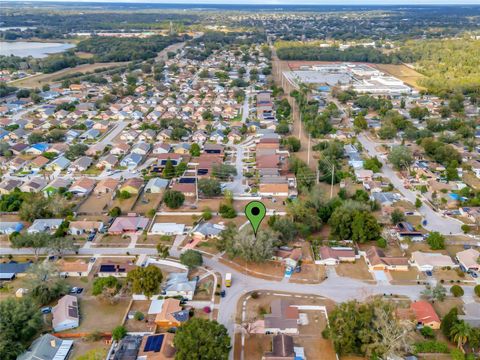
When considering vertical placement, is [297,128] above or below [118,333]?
above

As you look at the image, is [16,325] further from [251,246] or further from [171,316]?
[251,246]

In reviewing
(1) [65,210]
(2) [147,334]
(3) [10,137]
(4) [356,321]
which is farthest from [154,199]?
(3) [10,137]

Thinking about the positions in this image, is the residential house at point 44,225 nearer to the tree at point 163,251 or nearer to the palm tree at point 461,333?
the tree at point 163,251

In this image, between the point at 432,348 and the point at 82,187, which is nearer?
the point at 432,348

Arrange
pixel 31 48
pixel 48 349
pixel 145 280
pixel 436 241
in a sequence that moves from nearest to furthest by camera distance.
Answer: pixel 48 349
pixel 145 280
pixel 436 241
pixel 31 48

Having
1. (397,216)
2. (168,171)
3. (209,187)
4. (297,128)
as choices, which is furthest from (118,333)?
(297,128)

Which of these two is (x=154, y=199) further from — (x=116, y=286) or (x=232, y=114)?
(x=232, y=114)
